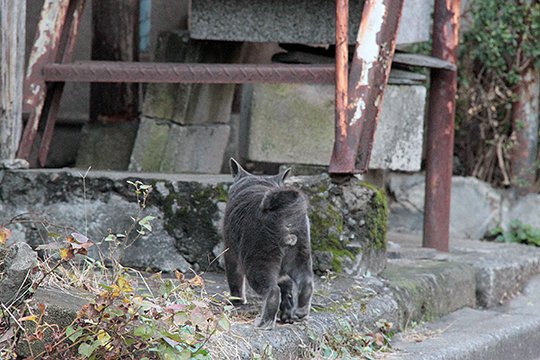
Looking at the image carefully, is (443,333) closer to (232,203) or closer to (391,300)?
(391,300)

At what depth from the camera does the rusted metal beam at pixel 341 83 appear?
504 cm

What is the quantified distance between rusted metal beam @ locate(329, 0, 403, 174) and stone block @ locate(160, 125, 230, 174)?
5.98 ft

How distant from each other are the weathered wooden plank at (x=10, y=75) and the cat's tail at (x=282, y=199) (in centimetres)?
182

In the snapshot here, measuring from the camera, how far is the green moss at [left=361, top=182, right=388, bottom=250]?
5.07m

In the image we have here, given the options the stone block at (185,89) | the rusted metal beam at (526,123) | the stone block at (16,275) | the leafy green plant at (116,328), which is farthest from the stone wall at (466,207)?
the stone block at (16,275)

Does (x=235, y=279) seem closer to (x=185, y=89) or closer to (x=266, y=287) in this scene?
(x=266, y=287)

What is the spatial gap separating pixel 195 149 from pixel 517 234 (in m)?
3.09

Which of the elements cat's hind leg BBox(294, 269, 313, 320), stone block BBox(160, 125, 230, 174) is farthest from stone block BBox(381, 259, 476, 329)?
stone block BBox(160, 125, 230, 174)

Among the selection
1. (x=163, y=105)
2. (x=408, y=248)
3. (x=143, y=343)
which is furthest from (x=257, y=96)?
(x=143, y=343)

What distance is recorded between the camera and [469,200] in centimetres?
868

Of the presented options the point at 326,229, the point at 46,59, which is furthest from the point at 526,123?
the point at 46,59

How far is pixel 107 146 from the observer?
23.0 feet

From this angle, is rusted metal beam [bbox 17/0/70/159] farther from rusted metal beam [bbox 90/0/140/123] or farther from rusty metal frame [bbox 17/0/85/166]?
rusted metal beam [bbox 90/0/140/123]

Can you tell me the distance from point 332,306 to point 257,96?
2.01 metres
